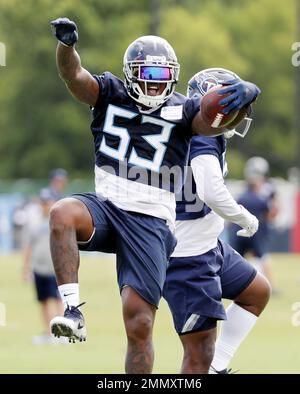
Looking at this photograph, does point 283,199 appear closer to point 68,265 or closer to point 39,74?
point 39,74

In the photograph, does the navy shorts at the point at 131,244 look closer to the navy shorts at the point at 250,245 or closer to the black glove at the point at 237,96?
the black glove at the point at 237,96

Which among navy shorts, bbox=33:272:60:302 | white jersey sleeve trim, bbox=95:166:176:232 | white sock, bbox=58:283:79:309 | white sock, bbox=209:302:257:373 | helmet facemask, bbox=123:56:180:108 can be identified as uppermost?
helmet facemask, bbox=123:56:180:108

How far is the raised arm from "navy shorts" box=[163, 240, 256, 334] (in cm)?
145

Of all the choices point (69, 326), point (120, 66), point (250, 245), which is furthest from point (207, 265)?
Result: point (120, 66)

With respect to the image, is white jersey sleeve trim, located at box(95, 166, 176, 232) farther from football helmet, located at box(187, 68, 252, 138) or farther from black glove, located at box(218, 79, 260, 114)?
football helmet, located at box(187, 68, 252, 138)

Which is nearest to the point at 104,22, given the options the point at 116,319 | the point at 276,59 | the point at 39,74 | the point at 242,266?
the point at 39,74

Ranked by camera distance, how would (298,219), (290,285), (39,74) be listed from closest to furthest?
A: (290,285), (298,219), (39,74)

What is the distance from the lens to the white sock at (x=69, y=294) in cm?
641

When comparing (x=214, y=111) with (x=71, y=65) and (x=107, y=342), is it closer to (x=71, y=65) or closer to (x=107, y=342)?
(x=71, y=65)

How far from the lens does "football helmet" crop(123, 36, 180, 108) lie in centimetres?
683

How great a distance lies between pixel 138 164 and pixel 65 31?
3.12 feet

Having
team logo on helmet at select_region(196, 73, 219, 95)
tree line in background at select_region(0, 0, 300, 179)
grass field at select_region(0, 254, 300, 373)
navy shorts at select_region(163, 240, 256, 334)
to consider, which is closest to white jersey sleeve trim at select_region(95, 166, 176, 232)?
navy shorts at select_region(163, 240, 256, 334)

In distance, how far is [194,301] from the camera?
754 cm
